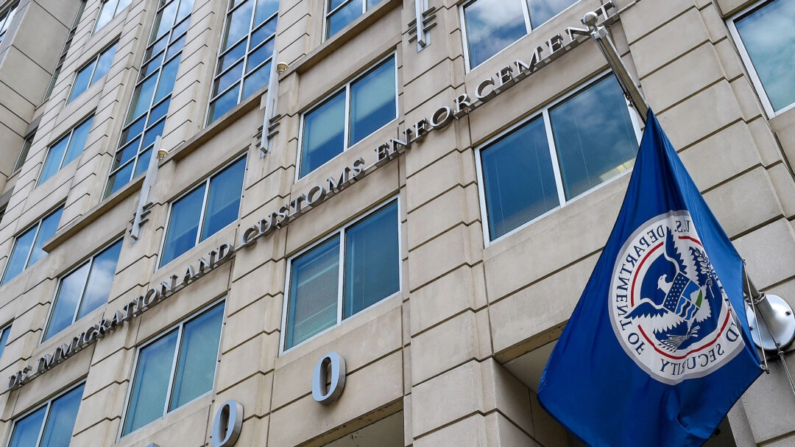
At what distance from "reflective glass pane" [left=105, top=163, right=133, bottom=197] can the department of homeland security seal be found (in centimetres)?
1923

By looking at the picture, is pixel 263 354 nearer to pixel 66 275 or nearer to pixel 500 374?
pixel 500 374

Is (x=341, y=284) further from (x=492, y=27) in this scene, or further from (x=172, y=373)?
(x=492, y=27)

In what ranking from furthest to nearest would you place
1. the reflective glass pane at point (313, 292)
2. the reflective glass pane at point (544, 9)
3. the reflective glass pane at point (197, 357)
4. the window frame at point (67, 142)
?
the window frame at point (67, 142)
the reflective glass pane at point (197, 357)
the reflective glass pane at point (544, 9)
the reflective glass pane at point (313, 292)

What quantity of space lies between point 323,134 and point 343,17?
168 inches

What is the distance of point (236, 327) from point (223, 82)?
10.4m

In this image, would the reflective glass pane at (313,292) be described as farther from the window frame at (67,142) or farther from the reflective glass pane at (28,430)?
the window frame at (67,142)

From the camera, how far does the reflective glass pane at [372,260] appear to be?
15.0 m

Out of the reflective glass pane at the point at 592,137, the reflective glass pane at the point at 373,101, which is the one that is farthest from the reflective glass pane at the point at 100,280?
the reflective glass pane at the point at 592,137

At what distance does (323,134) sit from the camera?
19141 mm

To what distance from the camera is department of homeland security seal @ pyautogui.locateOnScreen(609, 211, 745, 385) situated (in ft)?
27.7

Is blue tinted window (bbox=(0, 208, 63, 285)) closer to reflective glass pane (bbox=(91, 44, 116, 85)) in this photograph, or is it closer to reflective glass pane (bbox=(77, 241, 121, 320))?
reflective glass pane (bbox=(77, 241, 121, 320))

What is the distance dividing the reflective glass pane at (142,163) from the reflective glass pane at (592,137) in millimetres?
14483

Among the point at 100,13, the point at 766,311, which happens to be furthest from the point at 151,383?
the point at 100,13

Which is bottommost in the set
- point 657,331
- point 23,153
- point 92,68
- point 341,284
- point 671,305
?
point 657,331
